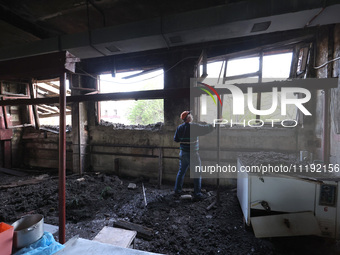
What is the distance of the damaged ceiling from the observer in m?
2.68

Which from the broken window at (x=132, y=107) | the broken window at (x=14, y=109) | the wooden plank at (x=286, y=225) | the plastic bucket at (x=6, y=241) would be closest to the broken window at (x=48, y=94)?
the broken window at (x=14, y=109)

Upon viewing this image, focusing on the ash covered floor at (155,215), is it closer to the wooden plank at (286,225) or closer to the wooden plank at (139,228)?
the wooden plank at (139,228)

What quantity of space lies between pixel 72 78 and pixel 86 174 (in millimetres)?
3202

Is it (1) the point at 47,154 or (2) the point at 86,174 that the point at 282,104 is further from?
(1) the point at 47,154

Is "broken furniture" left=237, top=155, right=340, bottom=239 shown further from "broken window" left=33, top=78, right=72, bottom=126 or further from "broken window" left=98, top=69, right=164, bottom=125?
"broken window" left=33, top=78, right=72, bottom=126

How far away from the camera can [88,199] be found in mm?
3910

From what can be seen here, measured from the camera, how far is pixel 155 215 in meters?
3.38

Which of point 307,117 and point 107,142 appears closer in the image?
point 307,117

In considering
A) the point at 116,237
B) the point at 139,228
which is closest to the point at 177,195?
the point at 139,228

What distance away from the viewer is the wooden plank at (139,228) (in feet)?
9.11

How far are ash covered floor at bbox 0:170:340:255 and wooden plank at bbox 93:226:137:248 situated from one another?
31 centimetres

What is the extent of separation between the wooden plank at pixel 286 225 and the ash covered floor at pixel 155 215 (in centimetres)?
29

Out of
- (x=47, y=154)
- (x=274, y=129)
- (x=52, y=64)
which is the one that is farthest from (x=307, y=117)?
(x=47, y=154)

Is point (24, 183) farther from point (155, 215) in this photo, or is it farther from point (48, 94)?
point (155, 215)
